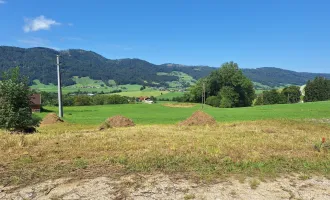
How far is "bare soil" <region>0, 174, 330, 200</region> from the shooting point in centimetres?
613

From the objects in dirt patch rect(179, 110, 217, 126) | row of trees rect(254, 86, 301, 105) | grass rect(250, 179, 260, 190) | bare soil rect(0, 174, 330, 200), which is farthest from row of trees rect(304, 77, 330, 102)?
grass rect(250, 179, 260, 190)

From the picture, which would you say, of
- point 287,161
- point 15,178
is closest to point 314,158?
point 287,161

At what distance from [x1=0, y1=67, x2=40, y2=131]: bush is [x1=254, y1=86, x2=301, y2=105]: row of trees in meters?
110

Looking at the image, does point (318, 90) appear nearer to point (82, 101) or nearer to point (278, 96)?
point (278, 96)

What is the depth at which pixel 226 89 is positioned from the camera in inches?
3964

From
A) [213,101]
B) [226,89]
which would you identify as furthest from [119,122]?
[226,89]

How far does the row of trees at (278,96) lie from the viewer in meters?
118

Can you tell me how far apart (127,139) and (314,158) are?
7370 millimetres

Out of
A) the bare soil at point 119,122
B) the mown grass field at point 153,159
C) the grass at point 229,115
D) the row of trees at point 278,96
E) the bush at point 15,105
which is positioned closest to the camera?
the mown grass field at point 153,159

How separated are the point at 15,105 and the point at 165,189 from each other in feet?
49.4

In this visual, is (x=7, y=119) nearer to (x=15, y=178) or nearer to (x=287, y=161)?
(x=15, y=178)

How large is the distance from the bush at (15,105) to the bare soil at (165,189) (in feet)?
41.4

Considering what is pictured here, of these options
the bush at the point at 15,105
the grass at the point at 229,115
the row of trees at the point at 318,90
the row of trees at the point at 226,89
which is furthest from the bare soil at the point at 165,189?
the row of trees at the point at 318,90

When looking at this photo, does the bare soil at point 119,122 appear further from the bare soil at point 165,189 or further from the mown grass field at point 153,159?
the bare soil at point 165,189
